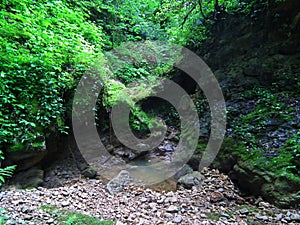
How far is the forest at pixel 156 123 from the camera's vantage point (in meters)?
2.92

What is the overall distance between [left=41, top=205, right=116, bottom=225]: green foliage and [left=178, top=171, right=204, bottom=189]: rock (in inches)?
69.7

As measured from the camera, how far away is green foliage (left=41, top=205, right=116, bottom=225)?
2.27 meters

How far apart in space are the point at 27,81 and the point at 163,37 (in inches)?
307

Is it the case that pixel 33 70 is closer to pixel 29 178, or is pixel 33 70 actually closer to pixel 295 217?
pixel 29 178

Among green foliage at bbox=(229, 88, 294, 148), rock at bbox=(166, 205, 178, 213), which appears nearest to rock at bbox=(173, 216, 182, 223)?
rock at bbox=(166, 205, 178, 213)

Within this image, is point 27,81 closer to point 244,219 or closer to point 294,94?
point 244,219

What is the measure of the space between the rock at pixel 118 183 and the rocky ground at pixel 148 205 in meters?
0.10

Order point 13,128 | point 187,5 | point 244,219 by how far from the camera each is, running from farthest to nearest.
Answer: point 187,5 → point 13,128 → point 244,219

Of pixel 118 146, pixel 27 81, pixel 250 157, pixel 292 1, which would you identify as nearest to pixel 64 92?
pixel 27 81

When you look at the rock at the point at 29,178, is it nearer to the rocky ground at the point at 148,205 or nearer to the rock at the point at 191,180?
the rocky ground at the point at 148,205

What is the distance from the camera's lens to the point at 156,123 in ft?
21.3

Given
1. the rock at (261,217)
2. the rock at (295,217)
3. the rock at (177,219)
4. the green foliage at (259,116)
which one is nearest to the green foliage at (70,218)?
the rock at (177,219)

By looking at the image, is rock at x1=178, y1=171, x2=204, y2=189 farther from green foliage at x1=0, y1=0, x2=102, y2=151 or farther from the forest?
green foliage at x1=0, y1=0, x2=102, y2=151

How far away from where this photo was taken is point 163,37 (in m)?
9.97
